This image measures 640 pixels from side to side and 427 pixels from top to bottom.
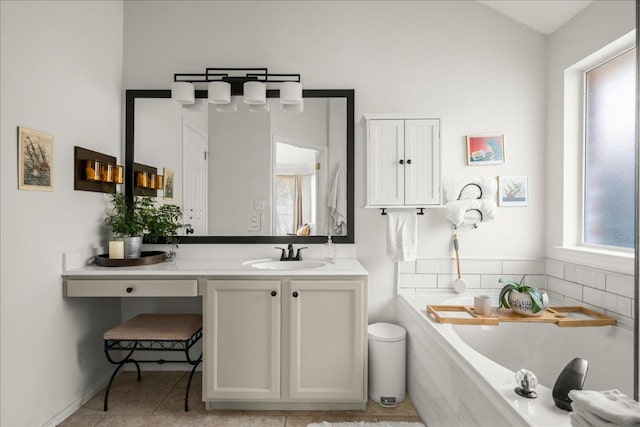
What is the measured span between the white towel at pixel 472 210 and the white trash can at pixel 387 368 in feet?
2.81

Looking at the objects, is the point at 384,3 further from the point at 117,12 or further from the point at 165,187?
the point at 165,187

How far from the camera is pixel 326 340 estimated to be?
1.95m

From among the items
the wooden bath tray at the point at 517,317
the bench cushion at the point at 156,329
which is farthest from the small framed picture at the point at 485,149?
the bench cushion at the point at 156,329

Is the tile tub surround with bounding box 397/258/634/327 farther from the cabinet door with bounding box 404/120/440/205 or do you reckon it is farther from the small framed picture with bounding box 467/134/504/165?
the small framed picture with bounding box 467/134/504/165

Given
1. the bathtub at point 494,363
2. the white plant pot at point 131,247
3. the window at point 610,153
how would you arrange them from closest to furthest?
the bathtub at point 494,363 < the window at point 610,153 < the white plant pot at point 131,247

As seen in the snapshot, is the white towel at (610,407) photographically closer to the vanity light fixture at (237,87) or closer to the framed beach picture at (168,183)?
the vanity light fixture at (237,87)

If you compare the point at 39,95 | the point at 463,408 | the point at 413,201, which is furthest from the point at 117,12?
the point at 463,408

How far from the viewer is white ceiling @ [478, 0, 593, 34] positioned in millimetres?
2137

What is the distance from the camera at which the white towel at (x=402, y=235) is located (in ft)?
7.52

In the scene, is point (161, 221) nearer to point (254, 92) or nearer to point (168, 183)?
point (168, 183)

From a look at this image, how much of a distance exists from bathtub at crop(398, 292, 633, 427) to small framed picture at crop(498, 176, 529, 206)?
701 mm

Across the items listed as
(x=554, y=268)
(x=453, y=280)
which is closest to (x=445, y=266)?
(x=453, y=280)

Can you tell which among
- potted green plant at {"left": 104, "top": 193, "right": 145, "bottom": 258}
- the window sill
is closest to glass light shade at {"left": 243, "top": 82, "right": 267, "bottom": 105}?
potted green plant at {"left": 104, "top": 193, "right": 145, "bottom": 258}

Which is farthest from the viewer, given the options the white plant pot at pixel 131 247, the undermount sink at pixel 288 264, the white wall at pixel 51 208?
the undermount sink at pixel 288 264
